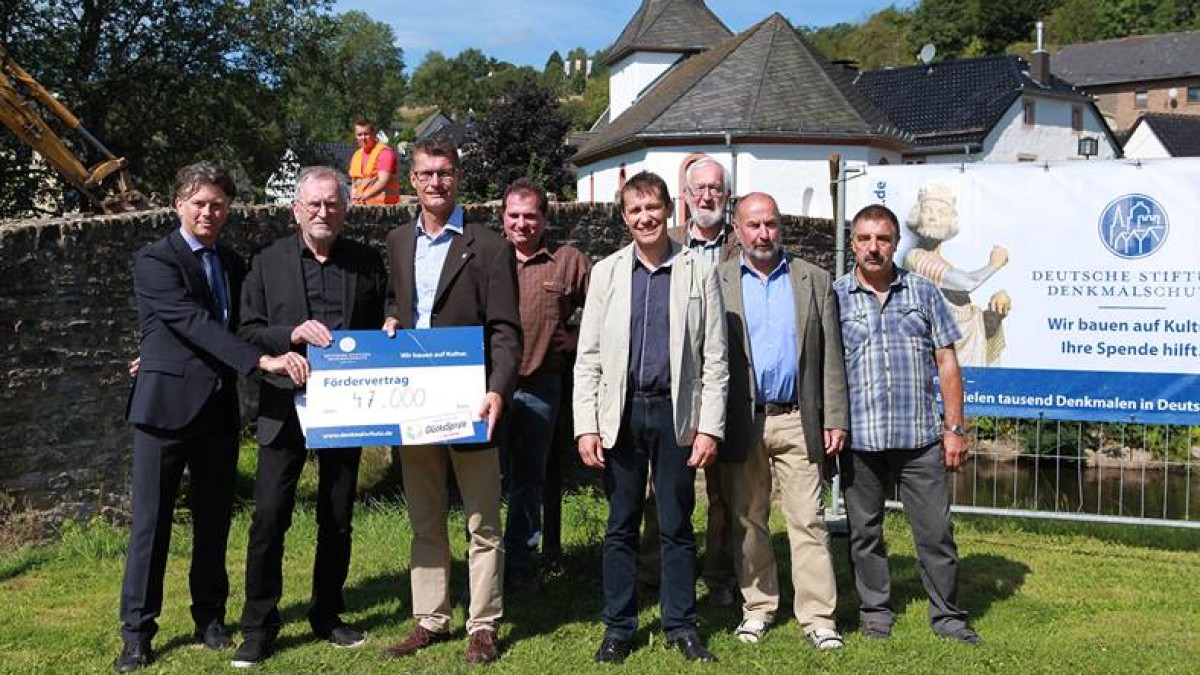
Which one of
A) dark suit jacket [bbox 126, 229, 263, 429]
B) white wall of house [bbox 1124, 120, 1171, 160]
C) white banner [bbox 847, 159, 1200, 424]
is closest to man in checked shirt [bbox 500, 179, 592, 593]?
dark suit jacket [bbox 126, 229, 263, 429]

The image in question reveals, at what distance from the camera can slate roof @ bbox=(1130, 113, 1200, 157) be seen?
56.8m

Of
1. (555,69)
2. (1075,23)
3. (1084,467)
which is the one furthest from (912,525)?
(555,69)

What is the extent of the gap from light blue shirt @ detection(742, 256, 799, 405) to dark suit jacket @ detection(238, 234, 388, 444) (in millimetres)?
1686

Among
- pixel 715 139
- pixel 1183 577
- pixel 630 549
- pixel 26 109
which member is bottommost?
pixel 1183 577

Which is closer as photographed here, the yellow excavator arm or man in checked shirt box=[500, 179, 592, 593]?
man in checked shirt box=[500, 179, 592, 593]

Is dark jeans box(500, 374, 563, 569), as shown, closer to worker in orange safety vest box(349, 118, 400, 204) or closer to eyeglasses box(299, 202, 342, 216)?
eyeglasses box(299, 202, 342, 216)

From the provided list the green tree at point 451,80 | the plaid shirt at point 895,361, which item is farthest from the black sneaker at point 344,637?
the green tree at point 451,80

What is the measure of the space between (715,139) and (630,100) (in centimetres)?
1537

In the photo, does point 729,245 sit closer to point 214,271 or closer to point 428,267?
point 428,267

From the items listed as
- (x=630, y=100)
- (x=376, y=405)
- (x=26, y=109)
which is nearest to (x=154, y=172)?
(x=26, y=109)

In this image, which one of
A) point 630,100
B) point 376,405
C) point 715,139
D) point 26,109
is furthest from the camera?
point 630,100

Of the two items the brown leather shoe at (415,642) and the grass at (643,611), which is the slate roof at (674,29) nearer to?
the grass at (643,611)

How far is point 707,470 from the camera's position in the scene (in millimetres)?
4992

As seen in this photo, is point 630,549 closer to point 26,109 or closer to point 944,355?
point 944,355
